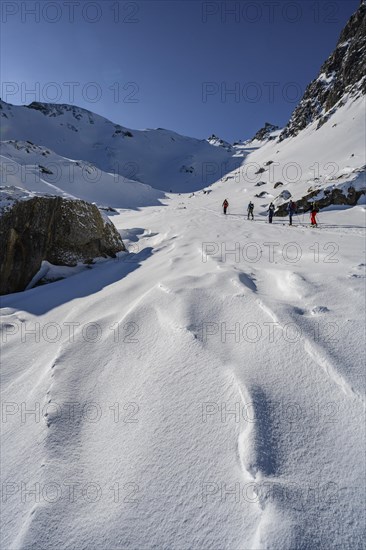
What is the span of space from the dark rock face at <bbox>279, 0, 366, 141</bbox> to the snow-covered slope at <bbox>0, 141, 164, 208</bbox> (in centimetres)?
3297

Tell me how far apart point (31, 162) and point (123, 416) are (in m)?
43.8

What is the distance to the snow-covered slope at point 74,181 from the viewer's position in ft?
93.4

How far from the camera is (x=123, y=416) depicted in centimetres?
225

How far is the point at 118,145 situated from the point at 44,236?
98395 millimetres

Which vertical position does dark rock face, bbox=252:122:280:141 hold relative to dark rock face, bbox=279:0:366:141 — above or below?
above

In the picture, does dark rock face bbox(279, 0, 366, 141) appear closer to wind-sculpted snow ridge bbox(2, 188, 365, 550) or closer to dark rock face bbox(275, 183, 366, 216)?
dark rock face bbox(275, 183, 366, 216)

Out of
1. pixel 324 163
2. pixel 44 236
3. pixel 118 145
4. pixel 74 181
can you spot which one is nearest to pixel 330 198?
pixel 324 163

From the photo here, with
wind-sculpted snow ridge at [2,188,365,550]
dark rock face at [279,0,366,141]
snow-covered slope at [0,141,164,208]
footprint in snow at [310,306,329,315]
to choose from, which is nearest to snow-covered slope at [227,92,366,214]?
dark rock face at [279,0,366,141]

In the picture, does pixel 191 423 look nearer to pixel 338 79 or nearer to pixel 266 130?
pixel 338 79

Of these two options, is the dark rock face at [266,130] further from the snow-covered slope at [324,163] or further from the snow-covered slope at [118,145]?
the snow-covered slope at [324,163]

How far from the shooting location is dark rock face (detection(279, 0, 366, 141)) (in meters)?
47.8

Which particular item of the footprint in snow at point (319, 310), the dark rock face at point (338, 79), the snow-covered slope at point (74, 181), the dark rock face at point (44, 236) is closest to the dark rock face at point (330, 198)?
the dark rock face at point (44, 236)

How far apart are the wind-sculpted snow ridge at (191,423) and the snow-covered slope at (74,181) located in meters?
27.9

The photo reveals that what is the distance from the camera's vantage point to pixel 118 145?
9569 cm
